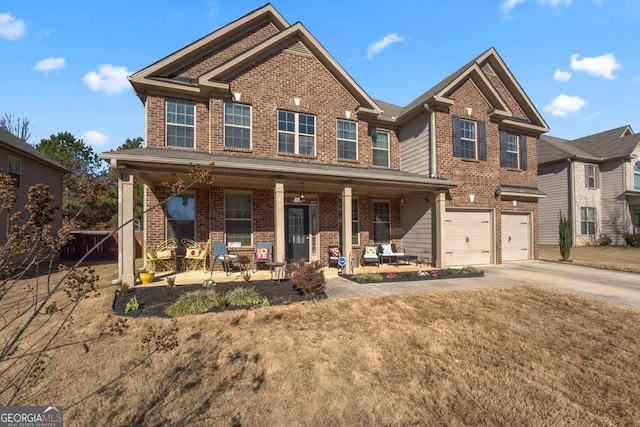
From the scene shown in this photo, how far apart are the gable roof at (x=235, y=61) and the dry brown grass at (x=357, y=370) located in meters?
7.12

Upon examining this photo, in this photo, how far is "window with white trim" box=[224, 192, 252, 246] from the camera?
33.9ft

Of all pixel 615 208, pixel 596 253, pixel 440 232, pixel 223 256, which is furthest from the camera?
pixel 615 208

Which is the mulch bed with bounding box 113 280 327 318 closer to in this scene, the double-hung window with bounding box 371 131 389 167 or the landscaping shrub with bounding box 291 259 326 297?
the landscaping shrub with bounding box 291 259 326 297

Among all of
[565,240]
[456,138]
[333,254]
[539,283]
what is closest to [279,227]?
[333,254]

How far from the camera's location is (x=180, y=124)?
988 centimetres

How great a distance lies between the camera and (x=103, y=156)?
7113mm

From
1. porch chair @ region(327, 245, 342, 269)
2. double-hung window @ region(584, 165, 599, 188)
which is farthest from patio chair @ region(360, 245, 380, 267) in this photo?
double-hung window @ region(584, 165, 599, 188)

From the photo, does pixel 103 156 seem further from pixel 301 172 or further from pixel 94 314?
pixel 301 172

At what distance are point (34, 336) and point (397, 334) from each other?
6213 millimetres

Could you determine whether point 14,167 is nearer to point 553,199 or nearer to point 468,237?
point 468,237

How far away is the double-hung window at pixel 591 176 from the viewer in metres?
21.2

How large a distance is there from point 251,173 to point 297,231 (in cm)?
359

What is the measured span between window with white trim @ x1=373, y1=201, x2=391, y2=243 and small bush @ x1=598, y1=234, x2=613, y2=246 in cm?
1862

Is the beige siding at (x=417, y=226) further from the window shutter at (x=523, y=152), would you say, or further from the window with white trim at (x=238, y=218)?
the window with white trim at (x=238, y=218)
